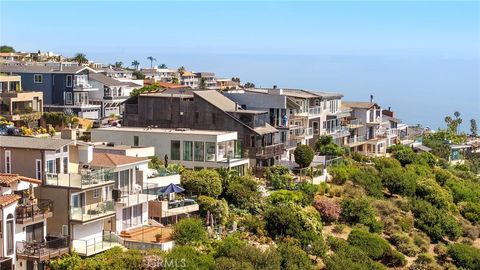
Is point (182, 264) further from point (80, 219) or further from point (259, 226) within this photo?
point (259, 226)

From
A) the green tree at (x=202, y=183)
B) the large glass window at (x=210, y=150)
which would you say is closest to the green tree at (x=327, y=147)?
the large glass window at (x=210, y=150)

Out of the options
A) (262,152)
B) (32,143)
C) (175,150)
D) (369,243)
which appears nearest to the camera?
(32,143)

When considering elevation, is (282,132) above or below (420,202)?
above

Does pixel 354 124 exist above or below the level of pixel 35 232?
above

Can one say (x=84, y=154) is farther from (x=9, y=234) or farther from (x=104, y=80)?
(x=104, y=80)

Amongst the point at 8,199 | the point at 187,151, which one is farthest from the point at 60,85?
the point at 8,199

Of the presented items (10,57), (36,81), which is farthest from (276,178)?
(10,57)

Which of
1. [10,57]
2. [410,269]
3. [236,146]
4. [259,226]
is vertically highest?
[10,57]
